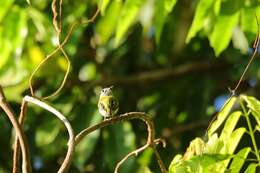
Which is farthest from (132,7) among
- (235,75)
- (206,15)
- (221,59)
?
(221,59)

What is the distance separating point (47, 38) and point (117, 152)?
65 centimetres

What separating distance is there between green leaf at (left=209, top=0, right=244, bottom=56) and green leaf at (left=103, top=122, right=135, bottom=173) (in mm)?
1195

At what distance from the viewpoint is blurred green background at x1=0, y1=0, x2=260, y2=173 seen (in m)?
4.15

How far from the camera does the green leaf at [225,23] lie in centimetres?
298

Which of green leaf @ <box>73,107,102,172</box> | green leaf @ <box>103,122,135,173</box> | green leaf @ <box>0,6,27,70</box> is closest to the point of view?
green leaf @ <box>0,6,27,70</box>

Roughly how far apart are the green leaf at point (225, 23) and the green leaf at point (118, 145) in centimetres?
119

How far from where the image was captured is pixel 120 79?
480 cm

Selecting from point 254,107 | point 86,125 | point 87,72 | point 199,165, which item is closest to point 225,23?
point 254,107

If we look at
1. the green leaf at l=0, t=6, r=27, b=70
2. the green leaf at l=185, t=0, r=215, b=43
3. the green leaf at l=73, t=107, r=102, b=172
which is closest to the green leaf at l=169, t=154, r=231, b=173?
the green leaf at l=185, t=0, r=215, b=43

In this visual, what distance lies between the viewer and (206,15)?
115 inches

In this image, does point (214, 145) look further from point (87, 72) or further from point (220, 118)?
point (87, 72)

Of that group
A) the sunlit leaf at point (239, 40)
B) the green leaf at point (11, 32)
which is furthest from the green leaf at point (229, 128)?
the sunlit leaf at point (239, 40)

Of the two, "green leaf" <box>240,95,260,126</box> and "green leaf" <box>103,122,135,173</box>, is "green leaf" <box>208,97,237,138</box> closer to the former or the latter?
"green leaf" <box>240,95,260,126</box>

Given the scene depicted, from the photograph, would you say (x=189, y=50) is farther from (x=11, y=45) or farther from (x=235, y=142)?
(x=235, y=142)
